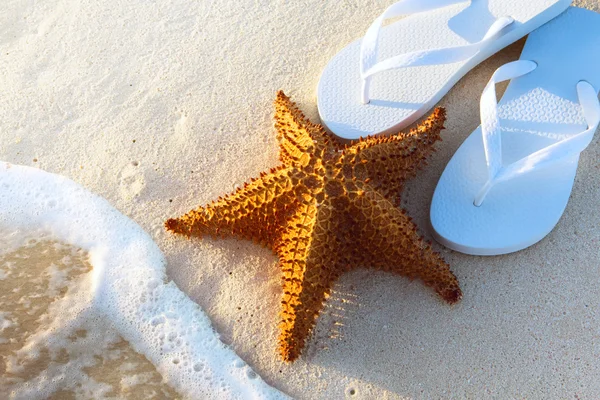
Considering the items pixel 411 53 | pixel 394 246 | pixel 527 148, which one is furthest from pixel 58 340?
pixel 527 148

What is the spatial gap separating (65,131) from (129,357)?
1.16 meters

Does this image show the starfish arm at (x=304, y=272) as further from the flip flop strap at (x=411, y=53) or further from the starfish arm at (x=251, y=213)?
the flip flop strap at (x=411, y=53)

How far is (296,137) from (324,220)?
0.42m

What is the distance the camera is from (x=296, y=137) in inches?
91.4

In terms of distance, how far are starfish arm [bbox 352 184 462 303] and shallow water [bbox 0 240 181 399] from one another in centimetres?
102

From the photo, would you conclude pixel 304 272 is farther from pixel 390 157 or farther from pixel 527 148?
pixel 527 148

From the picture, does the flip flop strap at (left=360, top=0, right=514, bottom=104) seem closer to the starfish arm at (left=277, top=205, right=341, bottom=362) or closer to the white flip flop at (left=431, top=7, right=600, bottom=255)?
the white flip flop at (left=431, top=7, right=600, bottom=255)

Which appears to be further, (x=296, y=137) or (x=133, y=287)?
(x=133, y=287)

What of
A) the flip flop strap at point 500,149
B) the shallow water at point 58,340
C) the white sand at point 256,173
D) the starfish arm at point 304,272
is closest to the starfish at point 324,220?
the starfish arm at point 304,272

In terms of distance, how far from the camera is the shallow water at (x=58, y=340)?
7.66 feet

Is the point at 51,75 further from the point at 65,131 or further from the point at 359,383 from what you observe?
the point at 359,383

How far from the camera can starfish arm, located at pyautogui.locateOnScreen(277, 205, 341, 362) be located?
2074 millimetres

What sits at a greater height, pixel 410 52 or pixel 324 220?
pixel 410 52

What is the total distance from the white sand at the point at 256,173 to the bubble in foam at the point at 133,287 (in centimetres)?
6
